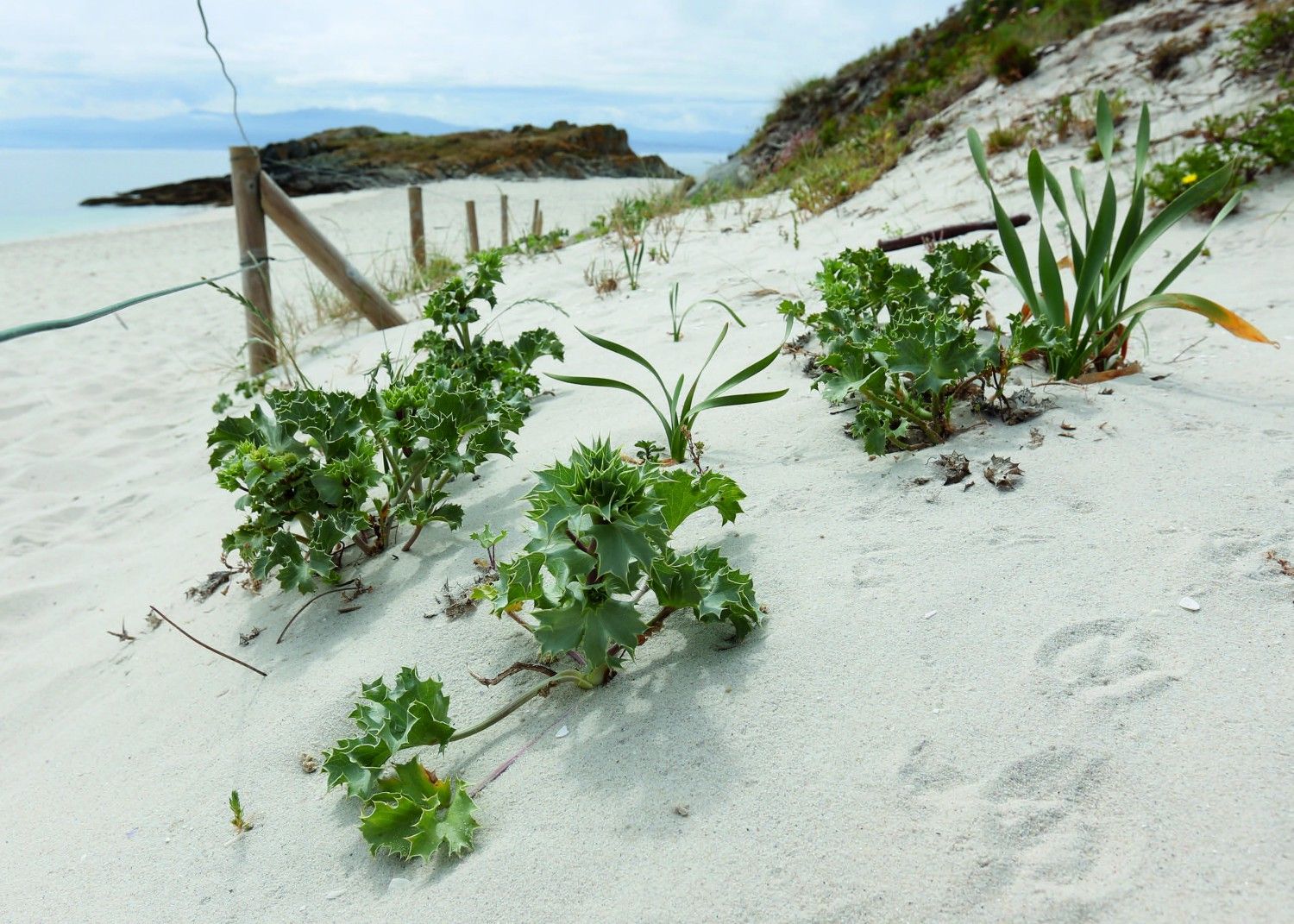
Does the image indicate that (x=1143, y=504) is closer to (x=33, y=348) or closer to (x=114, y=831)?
(x=114, y=831)

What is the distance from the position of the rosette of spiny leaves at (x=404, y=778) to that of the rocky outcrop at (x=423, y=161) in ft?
97.0

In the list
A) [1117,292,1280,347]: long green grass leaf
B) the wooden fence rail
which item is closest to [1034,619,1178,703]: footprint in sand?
[1117,292,1280,347]: long green grass leaf

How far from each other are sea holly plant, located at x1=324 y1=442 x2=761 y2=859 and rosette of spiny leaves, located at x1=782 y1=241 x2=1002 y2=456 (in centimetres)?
72

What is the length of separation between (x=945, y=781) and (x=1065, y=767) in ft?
0.64

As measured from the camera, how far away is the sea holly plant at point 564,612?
1564 mm

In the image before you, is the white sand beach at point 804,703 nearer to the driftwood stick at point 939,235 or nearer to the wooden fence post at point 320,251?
the driftwood stick at point 939,235

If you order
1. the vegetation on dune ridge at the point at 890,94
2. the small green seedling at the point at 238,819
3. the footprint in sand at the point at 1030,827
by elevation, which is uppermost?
the vegetation on dune ridge at the point at 890,94

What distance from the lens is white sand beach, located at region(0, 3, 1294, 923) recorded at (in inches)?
52.7

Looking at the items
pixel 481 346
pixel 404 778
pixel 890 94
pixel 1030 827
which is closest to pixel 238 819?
pixel 404 778

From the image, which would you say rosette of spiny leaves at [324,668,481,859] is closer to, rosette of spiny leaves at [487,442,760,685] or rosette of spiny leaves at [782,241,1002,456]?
rosette of spiny leaves at [487,442,760,685]

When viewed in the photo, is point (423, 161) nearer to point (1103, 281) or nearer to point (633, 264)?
point (633, 264)

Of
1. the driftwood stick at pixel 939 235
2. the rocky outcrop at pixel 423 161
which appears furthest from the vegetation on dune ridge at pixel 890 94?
the rocky outcrop at pixel 423 161

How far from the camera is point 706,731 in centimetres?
165

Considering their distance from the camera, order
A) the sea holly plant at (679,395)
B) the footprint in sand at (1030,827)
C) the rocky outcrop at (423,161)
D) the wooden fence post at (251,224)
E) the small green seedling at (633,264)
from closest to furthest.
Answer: the footprint in sand at (1030,827), the sea holly plant at (679,395), the wooden fence post at (251,224), the small green seedling at (633,264), the rocky outcrop at (423,161)
